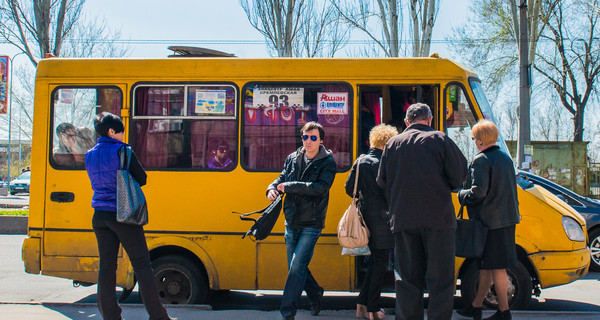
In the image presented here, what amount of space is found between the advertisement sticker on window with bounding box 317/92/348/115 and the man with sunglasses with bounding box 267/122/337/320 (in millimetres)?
742

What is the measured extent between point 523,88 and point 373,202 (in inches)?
408

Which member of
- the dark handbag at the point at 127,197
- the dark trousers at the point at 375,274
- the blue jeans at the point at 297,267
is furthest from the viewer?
the dark trousers at the point at 375,274

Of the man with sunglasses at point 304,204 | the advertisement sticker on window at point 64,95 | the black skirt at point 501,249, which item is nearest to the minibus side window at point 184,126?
the advertisement sticker on window at point 64,95

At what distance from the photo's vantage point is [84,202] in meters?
5.57

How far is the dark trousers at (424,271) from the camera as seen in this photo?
3.81m

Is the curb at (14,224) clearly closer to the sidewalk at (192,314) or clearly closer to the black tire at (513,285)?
the sidewalk at (192,314)

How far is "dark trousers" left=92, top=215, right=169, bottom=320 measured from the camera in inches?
174

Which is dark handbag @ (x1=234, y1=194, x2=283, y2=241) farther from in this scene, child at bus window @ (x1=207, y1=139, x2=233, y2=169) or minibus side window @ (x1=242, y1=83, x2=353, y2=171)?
child at bus window @ (x1=207, y1=139, x2=233, y2=169)

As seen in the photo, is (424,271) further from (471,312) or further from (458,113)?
(458,113)

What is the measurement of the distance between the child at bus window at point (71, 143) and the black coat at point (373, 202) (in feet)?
9.44

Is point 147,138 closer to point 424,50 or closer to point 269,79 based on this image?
point 269,79

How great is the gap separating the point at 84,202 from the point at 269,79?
232 cm

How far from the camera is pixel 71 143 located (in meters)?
5.70

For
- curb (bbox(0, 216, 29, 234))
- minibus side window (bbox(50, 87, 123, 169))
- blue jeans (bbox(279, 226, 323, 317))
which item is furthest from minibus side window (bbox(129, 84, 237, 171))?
curb (bbox(0, 216, 29, 234))
